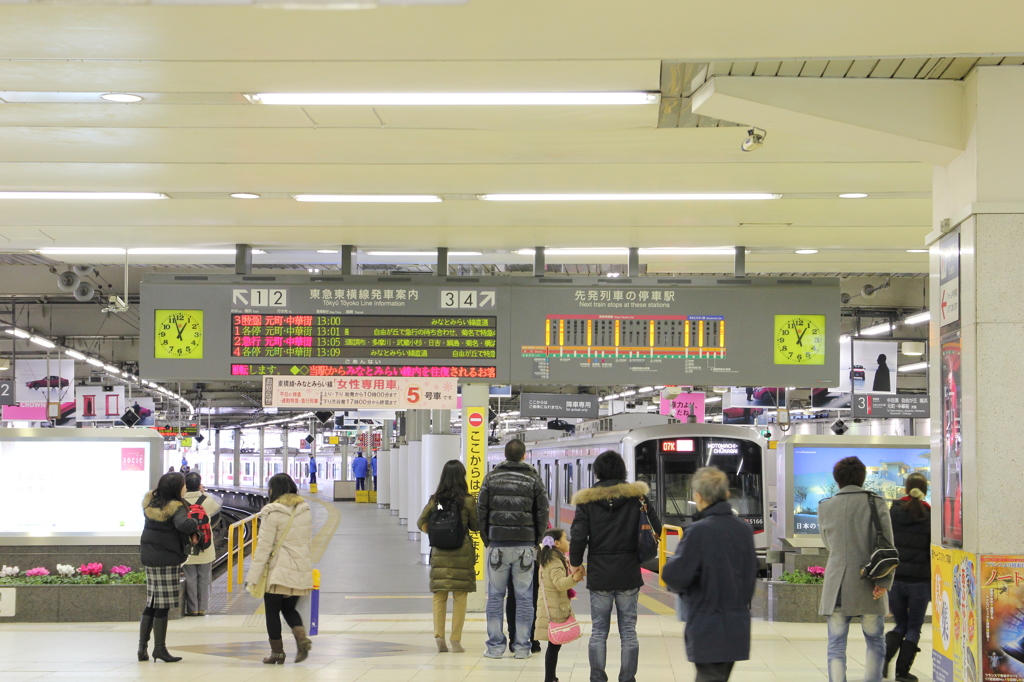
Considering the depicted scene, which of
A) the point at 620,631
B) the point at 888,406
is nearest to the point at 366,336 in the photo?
the point at 620,631

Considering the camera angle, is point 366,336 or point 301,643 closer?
point 301,643

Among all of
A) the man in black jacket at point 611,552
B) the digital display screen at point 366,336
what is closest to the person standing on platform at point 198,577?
the digital display screen at point 366,336

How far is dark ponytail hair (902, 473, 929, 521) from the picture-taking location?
7.10 metres

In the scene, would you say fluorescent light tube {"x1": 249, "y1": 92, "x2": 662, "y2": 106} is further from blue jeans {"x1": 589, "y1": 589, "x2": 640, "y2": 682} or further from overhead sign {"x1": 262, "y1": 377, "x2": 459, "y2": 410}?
overhead sign {"x1": 262, "y1": 377, "x2": 459, "y2": 410}

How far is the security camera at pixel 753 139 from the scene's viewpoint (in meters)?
5.97

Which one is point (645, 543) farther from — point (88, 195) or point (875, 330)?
point (875, 330)

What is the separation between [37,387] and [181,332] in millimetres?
20204

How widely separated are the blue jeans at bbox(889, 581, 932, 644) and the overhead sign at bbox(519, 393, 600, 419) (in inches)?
659

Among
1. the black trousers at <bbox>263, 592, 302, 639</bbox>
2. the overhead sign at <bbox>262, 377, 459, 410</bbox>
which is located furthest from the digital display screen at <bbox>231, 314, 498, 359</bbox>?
the black trousers at <bbox>263, 592, 302, 639</bbox>

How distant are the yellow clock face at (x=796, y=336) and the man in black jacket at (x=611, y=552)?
3.11m

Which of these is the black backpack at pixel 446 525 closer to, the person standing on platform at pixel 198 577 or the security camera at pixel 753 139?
the person standing on platform at pixel 198 577

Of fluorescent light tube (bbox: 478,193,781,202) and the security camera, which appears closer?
the security camera

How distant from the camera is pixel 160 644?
7.84 meters

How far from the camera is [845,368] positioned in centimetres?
2117
